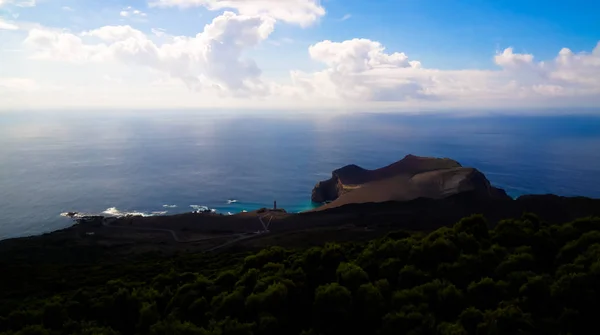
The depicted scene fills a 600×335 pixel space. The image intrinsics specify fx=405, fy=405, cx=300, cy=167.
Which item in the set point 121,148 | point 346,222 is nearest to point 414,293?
point 346,222

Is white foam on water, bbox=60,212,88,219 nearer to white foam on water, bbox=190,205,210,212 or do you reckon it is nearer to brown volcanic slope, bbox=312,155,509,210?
white foam on water, bbox=190,205,210,212

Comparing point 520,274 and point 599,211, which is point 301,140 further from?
point 520,274

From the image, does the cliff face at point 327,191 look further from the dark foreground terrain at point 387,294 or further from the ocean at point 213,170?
the dark foreground terrain at point 387,294

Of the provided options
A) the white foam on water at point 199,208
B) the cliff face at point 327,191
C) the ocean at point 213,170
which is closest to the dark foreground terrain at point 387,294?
the white foam on water at point 199,208

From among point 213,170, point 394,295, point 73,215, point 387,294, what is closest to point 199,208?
point 73,215

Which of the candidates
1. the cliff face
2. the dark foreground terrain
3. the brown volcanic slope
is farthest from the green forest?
the cliff face

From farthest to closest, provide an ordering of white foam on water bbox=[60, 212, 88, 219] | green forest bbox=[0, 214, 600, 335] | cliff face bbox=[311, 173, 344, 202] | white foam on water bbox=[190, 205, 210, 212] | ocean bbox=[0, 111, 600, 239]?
1. cliff face bbox=[311, 173, 344, 202]
2. ocean bbox=[0, 111, 600, 239]
3. white foam on water bbox=[190, 205, 210, 212]
4. white foam on water bbox=[60, 212, 88, 219]
5. green forest bbox=[0, 214, 600, 335]
